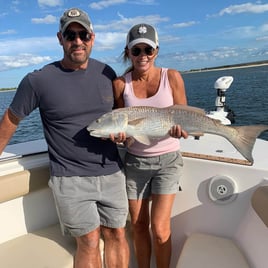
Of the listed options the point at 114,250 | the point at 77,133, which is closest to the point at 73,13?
the point at 77,133

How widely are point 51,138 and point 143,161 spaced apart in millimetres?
803

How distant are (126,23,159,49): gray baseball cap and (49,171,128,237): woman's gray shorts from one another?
1131mm

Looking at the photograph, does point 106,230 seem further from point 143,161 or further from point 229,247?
point 229,247

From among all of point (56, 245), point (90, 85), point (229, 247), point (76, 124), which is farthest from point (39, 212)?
point (229, 247)

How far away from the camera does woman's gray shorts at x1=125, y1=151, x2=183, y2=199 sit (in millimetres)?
2818

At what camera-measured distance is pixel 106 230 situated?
2961mm

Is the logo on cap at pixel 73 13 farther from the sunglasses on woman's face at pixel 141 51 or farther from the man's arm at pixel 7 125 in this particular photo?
the man's arm at pixel 7 125

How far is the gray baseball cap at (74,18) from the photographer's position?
8.60 feet

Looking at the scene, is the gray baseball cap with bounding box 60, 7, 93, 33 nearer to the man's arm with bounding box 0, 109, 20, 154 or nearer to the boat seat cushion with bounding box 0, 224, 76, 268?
the man's arm with bounding box 0, 109, 20, 154

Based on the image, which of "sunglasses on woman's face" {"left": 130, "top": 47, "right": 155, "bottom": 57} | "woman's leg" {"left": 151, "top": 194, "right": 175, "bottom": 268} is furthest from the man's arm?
"woman's leg" {"left": 151, "top": 194, "right": 175, "bottom": 268}

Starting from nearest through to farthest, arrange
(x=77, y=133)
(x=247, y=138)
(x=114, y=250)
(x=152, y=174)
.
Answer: (x=247, y=138) < (x=77, y=133) < (x=152, y=174) < (x=114, y=250)

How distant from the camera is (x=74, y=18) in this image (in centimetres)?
262

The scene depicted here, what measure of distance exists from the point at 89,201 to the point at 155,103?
1004 mm

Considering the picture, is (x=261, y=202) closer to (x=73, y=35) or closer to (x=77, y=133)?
(x=77, y=133)
